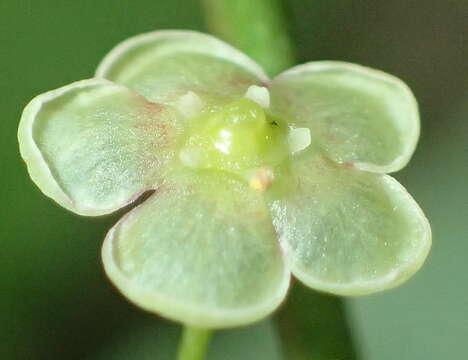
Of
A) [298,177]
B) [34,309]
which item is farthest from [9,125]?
[298,177]

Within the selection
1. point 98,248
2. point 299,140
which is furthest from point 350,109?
point 98,248

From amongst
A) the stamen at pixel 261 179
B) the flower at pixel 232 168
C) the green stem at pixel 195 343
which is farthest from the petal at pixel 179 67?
the green stem at pixel 195 343

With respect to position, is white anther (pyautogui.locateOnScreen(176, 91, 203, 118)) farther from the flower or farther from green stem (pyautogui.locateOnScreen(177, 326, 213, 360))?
green stem (pyautogui.locateOnScreen(177, 326, 213, 360))

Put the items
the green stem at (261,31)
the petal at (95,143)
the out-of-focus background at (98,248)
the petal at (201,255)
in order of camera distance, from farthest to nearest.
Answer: the out-of-focus background at (98,248) → the green stem at (261,31) → the petal at (95,143) → the petal at (201,255)

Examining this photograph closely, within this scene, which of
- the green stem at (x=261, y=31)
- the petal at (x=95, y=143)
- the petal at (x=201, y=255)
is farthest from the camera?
the green stem at (x=261, y=31)

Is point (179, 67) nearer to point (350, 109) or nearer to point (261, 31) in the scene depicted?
point (261, 31)

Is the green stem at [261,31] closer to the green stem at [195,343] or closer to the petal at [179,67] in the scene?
the petal at [179,67]

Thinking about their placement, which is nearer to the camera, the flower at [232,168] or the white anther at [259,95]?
the flower at [232,168]
